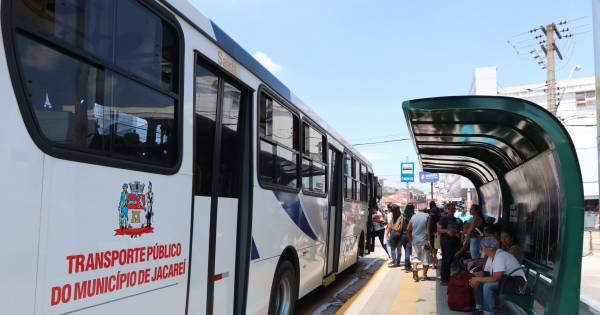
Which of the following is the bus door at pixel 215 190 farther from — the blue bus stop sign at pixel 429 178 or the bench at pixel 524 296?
the blue bus stop sign at pixel 429 178

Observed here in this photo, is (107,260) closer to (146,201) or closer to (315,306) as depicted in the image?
(146,201)

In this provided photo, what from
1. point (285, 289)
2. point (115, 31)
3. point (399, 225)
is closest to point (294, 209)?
point (285, 289)

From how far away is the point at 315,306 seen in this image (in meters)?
8.04

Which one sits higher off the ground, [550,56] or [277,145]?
[550,56]

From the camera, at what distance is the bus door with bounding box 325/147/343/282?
8.44 m

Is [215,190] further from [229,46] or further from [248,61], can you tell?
[248,61]

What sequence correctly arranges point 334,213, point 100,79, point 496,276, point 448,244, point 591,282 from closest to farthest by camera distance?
point 100,79 < point 496,276 < point 334,213 < point 448,244 < point 591,282

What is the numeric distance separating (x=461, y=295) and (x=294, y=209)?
3.00m

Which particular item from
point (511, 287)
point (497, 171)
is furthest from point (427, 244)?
point (511, 287)

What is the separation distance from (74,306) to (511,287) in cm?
544

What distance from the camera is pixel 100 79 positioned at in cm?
283

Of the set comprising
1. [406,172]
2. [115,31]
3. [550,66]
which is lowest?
[115,31]

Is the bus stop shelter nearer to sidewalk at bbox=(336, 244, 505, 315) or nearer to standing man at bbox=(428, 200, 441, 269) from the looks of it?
standing man at bbox=(428, 200, 441, 269)

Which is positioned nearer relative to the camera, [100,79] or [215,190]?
[100,79]
